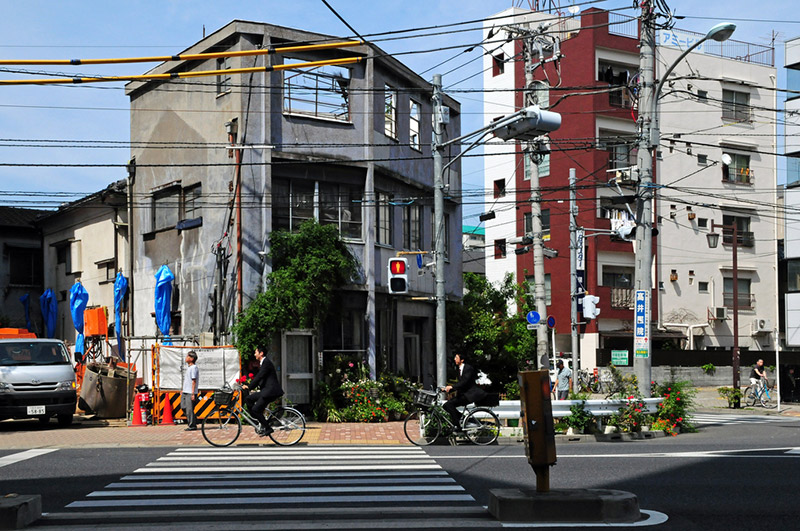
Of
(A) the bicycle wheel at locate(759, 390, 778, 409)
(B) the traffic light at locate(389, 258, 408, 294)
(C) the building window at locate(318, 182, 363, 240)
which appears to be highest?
(C) the building window at locate(318, 182, 363, 240)

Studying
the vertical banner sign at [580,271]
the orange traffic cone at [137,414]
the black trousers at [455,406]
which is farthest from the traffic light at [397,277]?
the vertical banner sign at [580,271]

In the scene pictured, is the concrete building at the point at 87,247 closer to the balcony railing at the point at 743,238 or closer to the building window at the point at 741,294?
the building window at the point at 741,294

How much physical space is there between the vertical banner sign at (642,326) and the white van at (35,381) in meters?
14.3

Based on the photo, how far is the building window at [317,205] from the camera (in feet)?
82.5

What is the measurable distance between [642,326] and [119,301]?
55.7 ft

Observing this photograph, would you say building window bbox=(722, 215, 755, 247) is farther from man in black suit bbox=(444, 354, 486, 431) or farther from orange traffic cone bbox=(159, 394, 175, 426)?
orange traffic cone bbox=(159, 394, 175, 426)

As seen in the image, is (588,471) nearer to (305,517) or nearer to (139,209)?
(305,517)

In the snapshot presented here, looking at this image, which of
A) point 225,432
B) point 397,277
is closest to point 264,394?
point 225,432

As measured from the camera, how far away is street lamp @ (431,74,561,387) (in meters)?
16.9

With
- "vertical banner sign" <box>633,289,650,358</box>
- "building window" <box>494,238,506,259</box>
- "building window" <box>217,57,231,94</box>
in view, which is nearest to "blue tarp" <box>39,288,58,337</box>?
"building window" <box>217,57,231,94</box>

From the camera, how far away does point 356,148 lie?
26.0 metres

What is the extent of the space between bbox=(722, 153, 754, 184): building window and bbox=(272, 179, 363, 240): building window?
30.0 meters

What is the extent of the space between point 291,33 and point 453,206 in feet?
34.8

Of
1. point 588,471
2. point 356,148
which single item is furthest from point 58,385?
point 588,471
